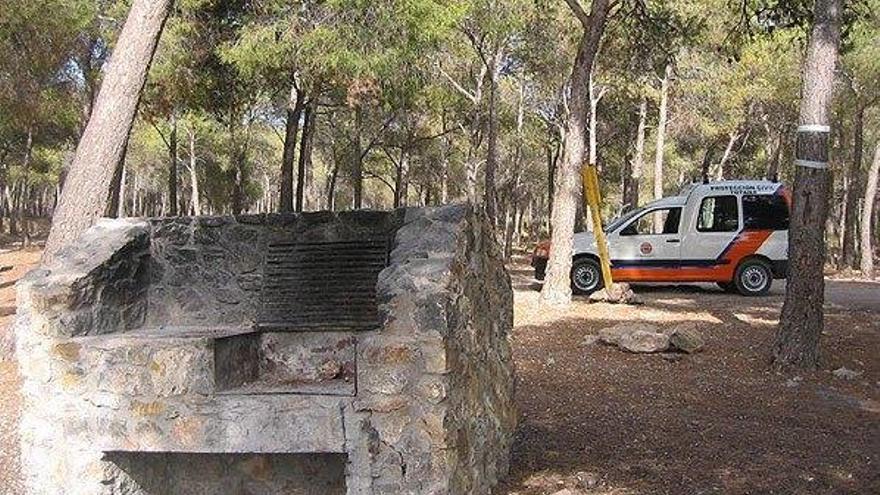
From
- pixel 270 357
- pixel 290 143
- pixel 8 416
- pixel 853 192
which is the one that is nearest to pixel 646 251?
pixel 290 143

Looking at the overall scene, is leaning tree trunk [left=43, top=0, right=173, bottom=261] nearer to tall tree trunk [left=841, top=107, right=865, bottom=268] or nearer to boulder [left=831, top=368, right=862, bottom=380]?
boulder [left=831, top=368, right=862, bottom=380]

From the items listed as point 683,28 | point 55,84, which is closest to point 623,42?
point 683,28

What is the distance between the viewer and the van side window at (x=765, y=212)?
46.2 feet

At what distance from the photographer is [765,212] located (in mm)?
14203

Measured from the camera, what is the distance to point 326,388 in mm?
4590

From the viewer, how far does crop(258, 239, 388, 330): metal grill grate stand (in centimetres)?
554

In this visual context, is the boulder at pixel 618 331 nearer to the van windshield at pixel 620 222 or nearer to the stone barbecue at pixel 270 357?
the stone barbecue at pixel 270 357

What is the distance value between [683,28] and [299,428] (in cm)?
1184

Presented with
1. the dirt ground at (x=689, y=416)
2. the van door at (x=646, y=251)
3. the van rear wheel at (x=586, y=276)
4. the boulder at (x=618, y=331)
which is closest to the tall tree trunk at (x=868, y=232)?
the van door at (x=646, y=251)

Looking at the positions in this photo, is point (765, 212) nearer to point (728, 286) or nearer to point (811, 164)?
point (728, 286)

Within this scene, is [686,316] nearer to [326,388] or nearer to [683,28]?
[683,28]

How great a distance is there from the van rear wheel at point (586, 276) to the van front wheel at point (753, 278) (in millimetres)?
2561

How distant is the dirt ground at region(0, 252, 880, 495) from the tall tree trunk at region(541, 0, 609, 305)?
47.0 inches

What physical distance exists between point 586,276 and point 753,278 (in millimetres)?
3091
